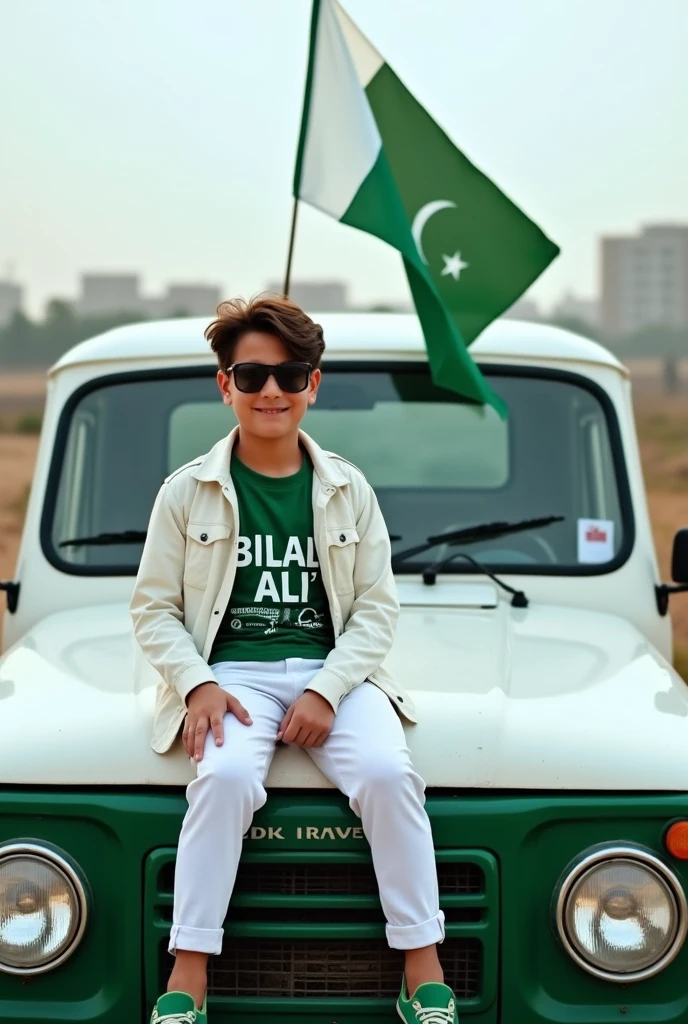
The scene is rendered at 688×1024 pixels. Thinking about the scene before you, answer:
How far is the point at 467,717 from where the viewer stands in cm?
285

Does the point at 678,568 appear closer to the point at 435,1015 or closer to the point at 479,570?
the point at 479,570

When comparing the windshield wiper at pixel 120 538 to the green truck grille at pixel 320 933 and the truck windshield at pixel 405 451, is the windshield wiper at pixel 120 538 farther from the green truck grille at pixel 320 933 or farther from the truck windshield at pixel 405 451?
the green truck grille at pixel 320 933

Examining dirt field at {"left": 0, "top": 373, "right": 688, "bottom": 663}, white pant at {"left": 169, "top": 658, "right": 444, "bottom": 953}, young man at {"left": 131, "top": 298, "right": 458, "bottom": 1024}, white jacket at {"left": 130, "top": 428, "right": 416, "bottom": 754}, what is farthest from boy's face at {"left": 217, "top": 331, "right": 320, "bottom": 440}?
dirt field at {"left": 0, "top": 373, "right": 688, "bottom": 663}

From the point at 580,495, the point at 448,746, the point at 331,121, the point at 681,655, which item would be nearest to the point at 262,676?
the point at 448,746

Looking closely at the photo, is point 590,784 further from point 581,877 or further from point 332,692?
point 332,692

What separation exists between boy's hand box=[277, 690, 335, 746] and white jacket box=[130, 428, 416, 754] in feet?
0.25

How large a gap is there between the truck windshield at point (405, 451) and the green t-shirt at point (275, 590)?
39.8 inches

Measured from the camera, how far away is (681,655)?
442 inches

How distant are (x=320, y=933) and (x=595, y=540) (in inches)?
69.4

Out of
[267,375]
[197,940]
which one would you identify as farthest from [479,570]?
[197,940]

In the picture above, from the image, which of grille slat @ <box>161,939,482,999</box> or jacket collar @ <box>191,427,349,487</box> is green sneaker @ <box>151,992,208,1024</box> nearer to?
grille slat @ <box>161,939,482,999</box>

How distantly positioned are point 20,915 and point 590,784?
111 centimetres

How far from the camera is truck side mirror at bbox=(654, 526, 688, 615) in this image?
3.93m

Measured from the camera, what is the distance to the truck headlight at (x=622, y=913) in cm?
268
